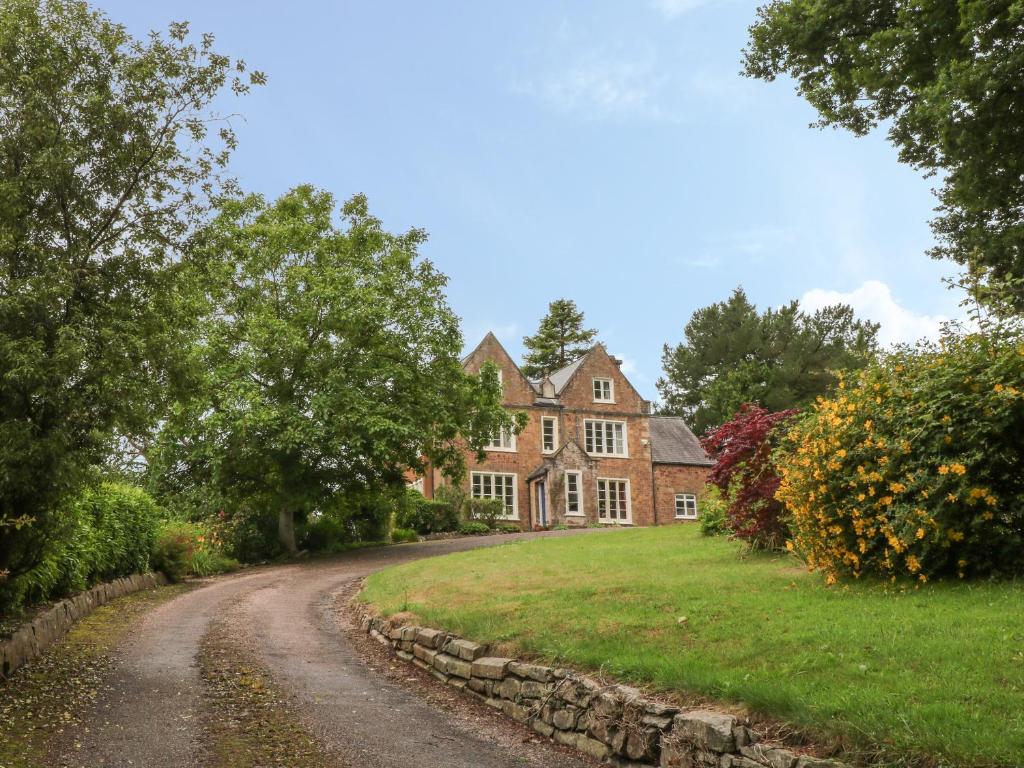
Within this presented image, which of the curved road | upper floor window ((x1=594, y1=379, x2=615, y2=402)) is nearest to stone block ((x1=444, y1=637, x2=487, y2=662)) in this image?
the curved road

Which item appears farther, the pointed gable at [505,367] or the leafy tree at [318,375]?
the pointed gable at [505,367]

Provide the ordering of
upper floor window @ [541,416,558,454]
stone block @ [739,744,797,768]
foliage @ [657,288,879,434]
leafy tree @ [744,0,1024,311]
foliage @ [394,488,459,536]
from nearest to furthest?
stone block @ [739,744,797,768]
leafy tree @ [744,0,1024,311]
foliage @ [394,488,459,536]
upper floor window @ [541,416,558,454]
foliage @ [657,288,879,434]

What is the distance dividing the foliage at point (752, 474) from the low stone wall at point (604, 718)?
6.35 m

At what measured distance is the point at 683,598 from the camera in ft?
35.3

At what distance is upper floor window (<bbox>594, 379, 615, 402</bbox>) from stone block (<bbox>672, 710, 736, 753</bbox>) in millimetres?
38889

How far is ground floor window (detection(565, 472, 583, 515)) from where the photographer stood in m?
41.9

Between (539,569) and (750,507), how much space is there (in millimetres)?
3997

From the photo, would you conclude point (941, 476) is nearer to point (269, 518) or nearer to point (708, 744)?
point (708, 744)

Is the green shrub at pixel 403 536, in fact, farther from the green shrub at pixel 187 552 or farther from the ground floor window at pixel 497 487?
the ground floor window at pixel 497 487

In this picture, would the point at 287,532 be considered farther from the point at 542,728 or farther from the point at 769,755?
the point at 769,755

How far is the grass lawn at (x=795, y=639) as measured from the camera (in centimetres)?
583

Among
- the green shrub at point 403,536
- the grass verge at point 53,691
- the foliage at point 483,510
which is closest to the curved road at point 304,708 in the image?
the grass verge at point 53,691

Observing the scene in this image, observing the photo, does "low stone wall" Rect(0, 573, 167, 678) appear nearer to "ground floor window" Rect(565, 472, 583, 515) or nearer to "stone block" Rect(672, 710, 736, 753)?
"stone block" Rect(672, 710, 736, 753)

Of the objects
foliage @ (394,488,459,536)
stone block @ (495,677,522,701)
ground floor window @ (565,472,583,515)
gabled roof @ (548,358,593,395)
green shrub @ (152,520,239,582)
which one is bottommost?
Result: stone block @ (495,677,522,701)
